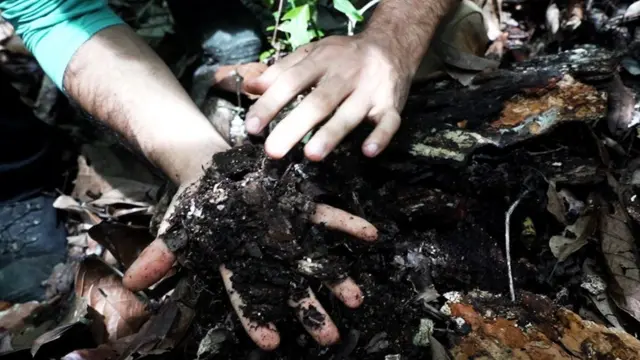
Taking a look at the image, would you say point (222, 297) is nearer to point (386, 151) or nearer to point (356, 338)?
point (356, 338)

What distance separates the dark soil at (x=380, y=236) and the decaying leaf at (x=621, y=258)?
0.11m

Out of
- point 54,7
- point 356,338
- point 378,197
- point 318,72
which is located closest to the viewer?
point 356,338

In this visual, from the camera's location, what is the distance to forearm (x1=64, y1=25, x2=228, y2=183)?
2031 millimetres

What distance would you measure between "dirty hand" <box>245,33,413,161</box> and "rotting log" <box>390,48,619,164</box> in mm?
155

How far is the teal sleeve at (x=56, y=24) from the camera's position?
90.0 inches

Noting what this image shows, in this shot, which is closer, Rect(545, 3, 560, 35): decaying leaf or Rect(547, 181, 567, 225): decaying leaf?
Rect(547, 181, 567, 225): decaying leaf

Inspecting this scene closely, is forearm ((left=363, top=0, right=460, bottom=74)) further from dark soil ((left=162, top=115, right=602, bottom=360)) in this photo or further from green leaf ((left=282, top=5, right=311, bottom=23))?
dark soil ((left=162, top=115, right=602, bottom=360))

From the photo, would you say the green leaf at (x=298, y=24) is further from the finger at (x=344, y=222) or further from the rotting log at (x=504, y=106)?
the finger at (x=344, y=222)

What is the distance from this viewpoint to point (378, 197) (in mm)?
1862

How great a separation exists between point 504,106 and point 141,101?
1.36 meters

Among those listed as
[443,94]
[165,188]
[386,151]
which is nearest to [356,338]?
[386,151]

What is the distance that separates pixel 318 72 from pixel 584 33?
5.29 feet

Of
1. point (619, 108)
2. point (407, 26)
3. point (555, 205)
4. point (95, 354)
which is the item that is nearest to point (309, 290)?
point (95, 354)

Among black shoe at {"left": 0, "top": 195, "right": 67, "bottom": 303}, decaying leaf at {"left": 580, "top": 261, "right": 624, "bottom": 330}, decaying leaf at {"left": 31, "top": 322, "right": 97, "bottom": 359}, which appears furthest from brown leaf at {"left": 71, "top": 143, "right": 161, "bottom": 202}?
decaying leaf at {"left": 580, "top": 261, "right": 624, "bottom": 330}
